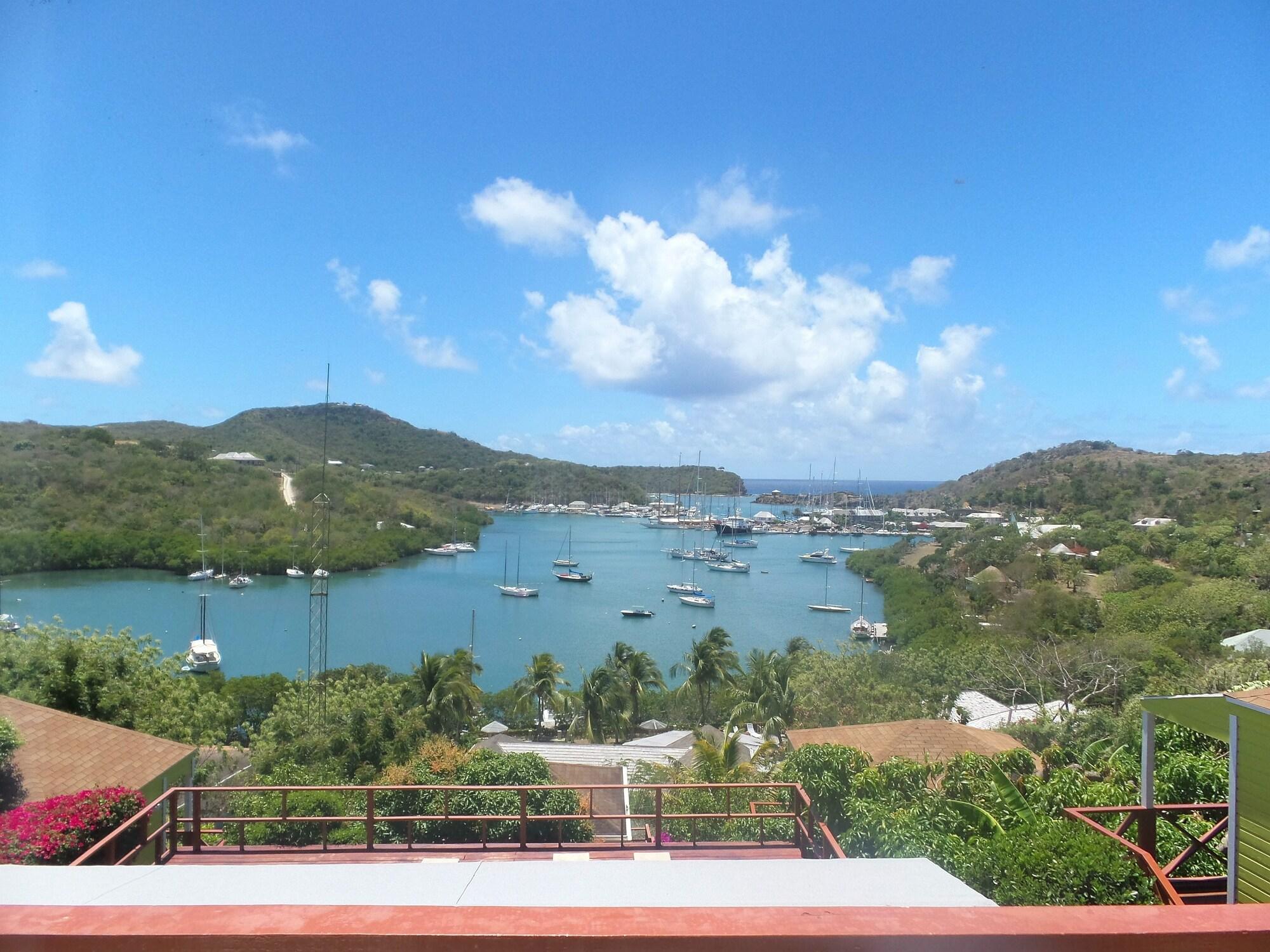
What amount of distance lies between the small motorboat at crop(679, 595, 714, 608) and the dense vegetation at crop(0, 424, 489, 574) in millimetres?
20238

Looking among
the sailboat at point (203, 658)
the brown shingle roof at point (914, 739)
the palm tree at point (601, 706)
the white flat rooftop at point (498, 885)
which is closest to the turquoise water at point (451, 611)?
the sailboat at point (203, 658)

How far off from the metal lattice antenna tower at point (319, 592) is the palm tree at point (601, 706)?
6444 millimetres

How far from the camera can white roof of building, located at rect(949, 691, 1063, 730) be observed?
1552 cm

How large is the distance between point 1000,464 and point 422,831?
3297 inches

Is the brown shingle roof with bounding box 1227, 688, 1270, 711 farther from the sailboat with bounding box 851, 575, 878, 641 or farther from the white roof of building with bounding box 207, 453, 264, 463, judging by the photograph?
the white roof of building with bounding box 207, 453, 264, 463

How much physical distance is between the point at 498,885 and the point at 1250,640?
64.9 ft

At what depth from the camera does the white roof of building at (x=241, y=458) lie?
1490 inches

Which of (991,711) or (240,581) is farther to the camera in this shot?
(240,581)

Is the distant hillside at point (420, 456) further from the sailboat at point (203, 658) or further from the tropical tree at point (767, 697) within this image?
the tropical tree at point (767, 697)

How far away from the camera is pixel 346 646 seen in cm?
3119

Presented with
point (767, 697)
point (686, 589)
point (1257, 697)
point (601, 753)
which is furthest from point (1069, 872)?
point (686, 589)

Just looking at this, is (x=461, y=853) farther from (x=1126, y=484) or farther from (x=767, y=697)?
(x=1126, y=484)

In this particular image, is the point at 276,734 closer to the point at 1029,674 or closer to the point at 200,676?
the point at 200,676

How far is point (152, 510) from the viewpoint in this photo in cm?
3281
